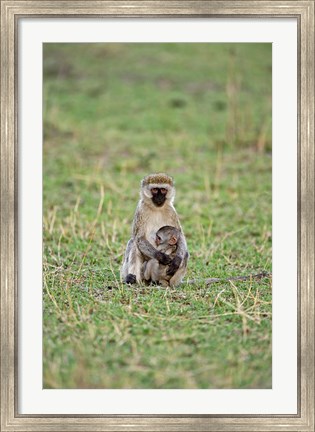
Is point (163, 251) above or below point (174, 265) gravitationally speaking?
above

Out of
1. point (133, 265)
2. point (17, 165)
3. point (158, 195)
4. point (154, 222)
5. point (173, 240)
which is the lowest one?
point (133, 265)

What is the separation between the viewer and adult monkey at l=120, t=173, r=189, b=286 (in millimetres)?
6391

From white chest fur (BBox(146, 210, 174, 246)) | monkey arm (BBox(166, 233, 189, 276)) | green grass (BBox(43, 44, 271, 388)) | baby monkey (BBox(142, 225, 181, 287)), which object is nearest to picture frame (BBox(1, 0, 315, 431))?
green grass (BBox(43, 44, 271, 388))

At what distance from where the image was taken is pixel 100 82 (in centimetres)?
1477

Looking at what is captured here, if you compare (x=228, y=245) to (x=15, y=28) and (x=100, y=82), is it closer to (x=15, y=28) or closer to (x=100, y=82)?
(x=15, y=28)

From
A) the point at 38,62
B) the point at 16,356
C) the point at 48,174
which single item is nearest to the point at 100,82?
the point at 48,174

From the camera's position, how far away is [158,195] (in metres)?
6.51

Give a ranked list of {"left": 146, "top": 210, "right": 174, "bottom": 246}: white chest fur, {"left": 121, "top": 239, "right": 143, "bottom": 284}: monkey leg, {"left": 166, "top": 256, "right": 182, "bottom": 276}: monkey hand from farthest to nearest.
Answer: {"left": 146, "top": 210, "right": 174, "bottom": 246}: white chest fur → {"left": 121, "top": 239, "right": 143, "bottom": 284}: monkey leg → {"left": 166, "top": 256, "right": 182, "bottom": 276}: monkey hand

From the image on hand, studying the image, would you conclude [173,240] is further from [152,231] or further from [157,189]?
[157,189]

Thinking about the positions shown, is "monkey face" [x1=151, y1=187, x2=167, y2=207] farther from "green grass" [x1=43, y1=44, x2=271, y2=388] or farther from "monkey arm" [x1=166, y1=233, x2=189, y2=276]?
"green grass" [x1=43, y1=44, x2=271, y2=388]

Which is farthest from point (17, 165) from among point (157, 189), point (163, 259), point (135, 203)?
point (135, 203)

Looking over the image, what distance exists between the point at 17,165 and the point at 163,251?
5.83 ft

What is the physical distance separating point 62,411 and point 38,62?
267cm

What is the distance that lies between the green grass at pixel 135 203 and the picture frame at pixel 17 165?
0.96 feet
